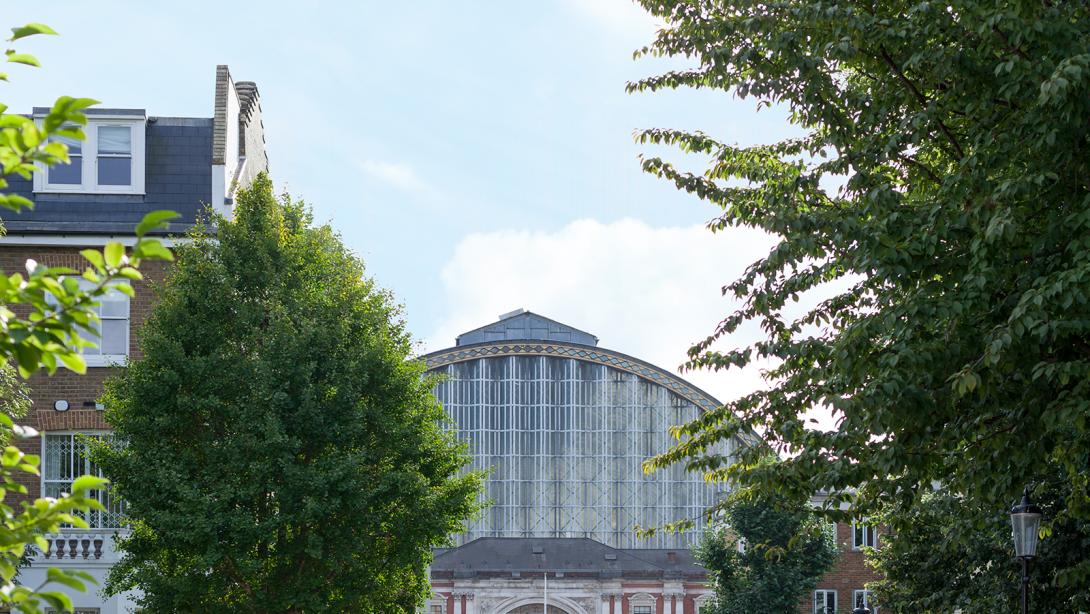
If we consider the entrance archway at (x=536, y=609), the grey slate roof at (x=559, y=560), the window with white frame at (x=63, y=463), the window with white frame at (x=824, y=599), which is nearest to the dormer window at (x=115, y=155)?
the window with white frame at (x=63, y=463)

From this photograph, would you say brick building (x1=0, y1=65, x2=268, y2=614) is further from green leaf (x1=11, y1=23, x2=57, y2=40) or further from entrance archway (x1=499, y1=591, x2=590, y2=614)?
entrance archway (x1=499, y1=591, x2=590, y2=614)

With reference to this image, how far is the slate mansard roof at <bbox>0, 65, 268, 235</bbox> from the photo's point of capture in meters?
31.9

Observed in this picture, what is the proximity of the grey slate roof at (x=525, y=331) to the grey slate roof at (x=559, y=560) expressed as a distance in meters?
14.5

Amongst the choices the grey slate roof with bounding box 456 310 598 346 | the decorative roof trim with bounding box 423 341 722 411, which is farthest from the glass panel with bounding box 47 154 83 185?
A: the grey slate roof with bounding box 456 310 598 346

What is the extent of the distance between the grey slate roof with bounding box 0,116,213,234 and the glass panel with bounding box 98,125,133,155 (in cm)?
40

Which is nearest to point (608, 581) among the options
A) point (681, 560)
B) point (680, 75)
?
point (681, 560)

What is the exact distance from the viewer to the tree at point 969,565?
78.3 feet

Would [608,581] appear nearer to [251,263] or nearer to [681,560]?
[681,560]

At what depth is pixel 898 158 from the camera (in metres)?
16.0

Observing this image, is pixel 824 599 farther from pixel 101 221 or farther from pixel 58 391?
pixel 58 391

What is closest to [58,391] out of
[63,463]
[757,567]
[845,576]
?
[63,463]

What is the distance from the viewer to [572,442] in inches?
3713

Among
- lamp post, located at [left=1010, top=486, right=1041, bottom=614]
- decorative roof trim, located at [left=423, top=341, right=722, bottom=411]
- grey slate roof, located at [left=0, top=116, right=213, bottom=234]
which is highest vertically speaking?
decorative roof trim, located at [left=423, top=341, right=722, bottom=411]

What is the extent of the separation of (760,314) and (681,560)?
71.9 metres
